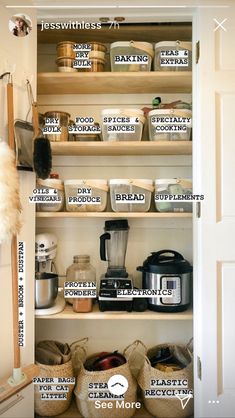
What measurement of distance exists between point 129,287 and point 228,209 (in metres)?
0.51

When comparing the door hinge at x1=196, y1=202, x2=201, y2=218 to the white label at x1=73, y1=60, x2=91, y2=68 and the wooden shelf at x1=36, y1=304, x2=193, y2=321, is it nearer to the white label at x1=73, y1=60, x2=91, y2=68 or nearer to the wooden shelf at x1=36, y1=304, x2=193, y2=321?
the wooden shelf at x1=36, y1=304, x2=193, y2=321

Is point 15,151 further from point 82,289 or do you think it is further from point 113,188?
point 82,289

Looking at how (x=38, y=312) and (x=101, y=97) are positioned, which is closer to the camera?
(x=38, y=312)

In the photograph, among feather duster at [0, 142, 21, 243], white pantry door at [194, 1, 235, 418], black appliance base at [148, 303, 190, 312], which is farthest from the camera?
black appliance base at [148, 303, 190, 312]

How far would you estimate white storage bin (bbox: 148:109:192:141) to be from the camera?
4.01 feet

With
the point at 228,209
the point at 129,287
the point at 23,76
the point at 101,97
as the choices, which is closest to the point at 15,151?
the point at 23,76

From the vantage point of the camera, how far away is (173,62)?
1.25 m

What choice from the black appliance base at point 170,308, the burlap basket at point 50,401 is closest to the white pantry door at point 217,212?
the black appliance base at point 170,308

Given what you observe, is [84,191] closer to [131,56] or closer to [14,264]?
[14,264]

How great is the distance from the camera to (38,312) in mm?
1202

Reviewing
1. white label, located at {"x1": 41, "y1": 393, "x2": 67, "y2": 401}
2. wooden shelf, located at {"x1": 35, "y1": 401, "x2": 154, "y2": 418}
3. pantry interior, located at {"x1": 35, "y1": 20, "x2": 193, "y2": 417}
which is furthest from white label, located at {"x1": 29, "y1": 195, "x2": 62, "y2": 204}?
wooden shelf, located at {"x1": 35, "y1": 401, "x2": 154, "y2": 418}

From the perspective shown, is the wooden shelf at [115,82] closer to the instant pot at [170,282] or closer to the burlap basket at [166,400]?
the instant pot at [170,282]

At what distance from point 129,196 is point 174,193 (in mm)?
191

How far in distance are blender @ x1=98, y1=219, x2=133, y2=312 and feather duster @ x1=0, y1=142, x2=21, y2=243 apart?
16.9 inches
